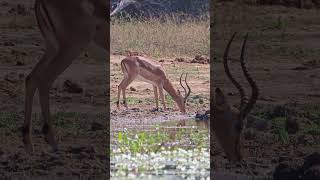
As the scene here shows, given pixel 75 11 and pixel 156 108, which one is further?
pixel 156 108

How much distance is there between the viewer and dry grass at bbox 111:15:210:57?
6484 millimetres

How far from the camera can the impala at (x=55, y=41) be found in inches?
233

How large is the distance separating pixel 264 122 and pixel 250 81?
309 mm

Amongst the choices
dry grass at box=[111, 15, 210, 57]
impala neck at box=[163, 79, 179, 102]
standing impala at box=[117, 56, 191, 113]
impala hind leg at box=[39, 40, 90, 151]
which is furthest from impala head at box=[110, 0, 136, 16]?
impala neck at box=[163, 79, 179, 102]

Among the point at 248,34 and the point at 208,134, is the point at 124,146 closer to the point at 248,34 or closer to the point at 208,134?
the point at 208,134

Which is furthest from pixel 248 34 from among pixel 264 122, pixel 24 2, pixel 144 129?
pixel 24 2

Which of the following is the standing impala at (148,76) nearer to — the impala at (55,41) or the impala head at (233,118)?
the impala head at (233,118)

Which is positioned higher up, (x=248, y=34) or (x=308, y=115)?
(x=248, y=34)

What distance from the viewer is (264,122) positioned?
20.0 ft

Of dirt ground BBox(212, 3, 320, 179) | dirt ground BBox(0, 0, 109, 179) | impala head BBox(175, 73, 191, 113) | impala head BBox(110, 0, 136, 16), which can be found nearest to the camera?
dirt ground BBox(0, 0, 109, 179)

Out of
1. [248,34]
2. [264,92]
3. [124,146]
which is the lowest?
Result: [124,146]

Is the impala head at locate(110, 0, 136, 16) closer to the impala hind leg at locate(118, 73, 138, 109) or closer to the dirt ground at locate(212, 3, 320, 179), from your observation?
the impala hind leg at locate(118, 73, 138, 109)

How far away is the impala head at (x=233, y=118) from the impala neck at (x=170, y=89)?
0.34m

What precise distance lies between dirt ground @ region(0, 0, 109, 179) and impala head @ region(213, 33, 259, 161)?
87cm
